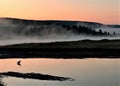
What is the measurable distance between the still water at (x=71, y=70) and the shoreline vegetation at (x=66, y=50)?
4 centimetres

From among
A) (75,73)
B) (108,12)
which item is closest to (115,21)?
(108,12)

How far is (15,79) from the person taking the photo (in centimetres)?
280

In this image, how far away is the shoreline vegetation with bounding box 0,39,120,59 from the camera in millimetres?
2783

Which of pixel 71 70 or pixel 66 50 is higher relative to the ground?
pixel 66 50

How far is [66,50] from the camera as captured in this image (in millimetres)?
2824

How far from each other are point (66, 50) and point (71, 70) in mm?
184

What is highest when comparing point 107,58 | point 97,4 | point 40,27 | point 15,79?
point 97,4

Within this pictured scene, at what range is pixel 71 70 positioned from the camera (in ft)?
9.28

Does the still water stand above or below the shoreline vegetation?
below

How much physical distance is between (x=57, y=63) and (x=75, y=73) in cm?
18

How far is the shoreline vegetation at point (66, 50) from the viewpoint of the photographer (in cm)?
278

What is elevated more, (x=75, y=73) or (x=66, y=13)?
(x=66, y=13)

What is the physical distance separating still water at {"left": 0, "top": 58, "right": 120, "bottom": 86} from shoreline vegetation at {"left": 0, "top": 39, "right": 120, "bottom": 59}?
45mm

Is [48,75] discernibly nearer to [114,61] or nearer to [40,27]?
[40,27]
